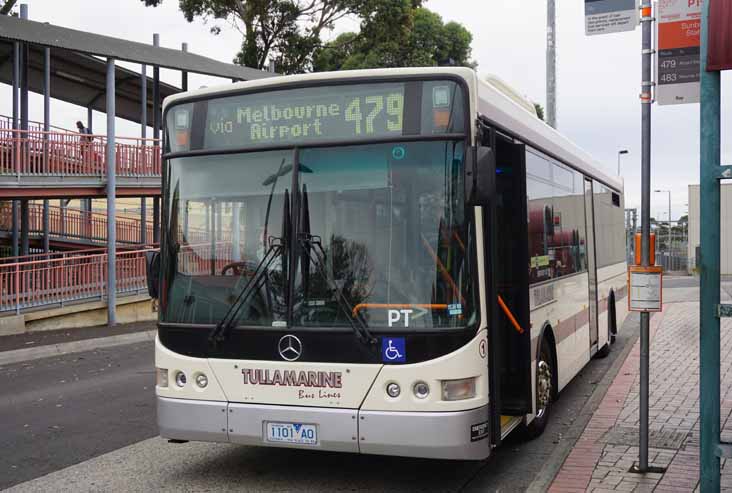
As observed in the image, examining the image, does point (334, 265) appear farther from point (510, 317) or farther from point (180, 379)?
point (510, 317)

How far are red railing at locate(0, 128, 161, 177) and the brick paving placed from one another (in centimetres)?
1444

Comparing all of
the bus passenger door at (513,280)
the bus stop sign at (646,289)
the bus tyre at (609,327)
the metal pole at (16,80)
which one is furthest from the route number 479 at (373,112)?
the metal pole at (16,80)

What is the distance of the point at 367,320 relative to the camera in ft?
19.3

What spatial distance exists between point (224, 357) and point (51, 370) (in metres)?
8.31

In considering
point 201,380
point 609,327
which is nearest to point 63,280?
point 609,327

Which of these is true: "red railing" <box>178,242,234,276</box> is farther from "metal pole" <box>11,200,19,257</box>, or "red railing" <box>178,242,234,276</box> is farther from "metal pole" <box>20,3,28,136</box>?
"metal pole" <box>20,3,28,136</box>

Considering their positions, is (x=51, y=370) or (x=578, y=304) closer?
(x=578, y=304)

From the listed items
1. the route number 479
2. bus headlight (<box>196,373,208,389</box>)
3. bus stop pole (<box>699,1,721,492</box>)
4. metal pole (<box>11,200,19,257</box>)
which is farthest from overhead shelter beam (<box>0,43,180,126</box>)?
bus stop pole (<box>699,1,721,492</box>)

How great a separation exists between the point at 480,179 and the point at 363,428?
1.89 m

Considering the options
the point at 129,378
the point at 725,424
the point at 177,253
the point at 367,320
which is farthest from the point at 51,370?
the point at 725,424

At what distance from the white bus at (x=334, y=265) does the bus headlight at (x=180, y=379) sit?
2 centimetres

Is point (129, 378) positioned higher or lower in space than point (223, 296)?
lower

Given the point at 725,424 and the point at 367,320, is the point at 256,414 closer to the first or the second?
the point at 367,320

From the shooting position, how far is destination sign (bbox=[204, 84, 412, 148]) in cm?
611
